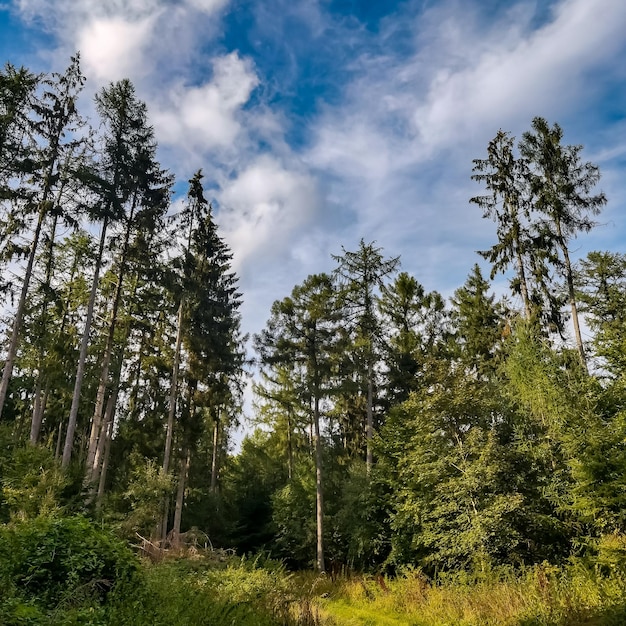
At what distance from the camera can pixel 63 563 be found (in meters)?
7.12

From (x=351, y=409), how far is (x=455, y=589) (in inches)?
583

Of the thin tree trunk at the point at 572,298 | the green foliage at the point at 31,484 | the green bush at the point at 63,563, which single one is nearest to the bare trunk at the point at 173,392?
the green foliage at the point at 31,484

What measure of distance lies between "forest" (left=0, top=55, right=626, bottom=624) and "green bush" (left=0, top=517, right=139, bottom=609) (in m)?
0.04

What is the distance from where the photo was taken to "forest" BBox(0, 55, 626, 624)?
1015 cm

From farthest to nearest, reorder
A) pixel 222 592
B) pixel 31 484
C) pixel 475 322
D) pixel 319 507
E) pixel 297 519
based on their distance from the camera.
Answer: pixel 475 322
pixel 297 519
pixel 319 507
pixel 31 484
pixel 222 592

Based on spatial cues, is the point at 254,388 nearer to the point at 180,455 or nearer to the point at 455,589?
the point at 180,455

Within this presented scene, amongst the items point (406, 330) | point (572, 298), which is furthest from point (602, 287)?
point (406, 330)

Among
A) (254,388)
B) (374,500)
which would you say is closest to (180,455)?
(254,388)

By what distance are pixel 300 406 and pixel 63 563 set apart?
50.0 feet

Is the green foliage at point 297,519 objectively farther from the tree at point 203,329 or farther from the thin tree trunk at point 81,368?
the thin tree trunk at point 81,368

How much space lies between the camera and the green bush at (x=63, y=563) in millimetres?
6578

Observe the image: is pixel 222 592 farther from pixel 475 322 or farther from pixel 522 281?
pixel 475 322

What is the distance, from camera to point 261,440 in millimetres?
31703

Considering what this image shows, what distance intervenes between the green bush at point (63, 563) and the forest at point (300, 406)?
4 cm
